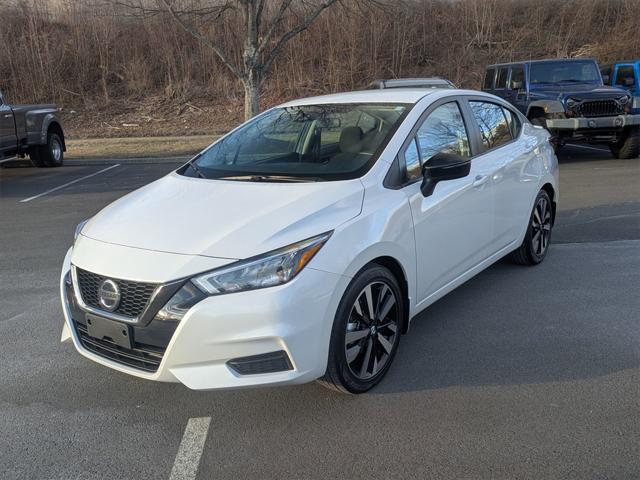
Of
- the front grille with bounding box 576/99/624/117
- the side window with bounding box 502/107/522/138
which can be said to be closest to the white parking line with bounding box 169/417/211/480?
Result: the side window with bounding box 502/107/522/138

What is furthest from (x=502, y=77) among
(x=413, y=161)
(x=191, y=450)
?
(x=191, y=450)

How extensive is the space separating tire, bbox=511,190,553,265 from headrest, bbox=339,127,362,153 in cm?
213

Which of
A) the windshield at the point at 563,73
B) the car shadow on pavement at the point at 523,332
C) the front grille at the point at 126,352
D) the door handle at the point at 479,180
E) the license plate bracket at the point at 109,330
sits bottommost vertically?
the car shadow on pavement at the point at 523,332

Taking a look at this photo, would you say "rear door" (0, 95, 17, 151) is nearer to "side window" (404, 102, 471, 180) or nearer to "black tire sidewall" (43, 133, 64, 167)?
"black tire sidewall" (43, 133, 64, 167)

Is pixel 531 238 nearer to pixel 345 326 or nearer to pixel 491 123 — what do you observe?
pixel 491 123

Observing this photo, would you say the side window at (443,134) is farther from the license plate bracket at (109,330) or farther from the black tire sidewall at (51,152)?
the black tire sidewall at (51,152)

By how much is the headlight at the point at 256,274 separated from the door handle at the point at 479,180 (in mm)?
1860

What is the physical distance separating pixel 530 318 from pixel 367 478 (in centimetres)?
220

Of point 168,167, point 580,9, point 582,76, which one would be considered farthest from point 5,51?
point 580,9

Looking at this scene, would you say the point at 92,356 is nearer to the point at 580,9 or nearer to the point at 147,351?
the point at 147,351

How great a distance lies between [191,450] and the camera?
2982 millimetres

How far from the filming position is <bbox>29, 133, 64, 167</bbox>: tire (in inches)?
555

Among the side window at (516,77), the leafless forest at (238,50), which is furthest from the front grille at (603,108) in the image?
the leafless forest at (238,50)

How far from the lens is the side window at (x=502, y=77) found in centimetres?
1368
